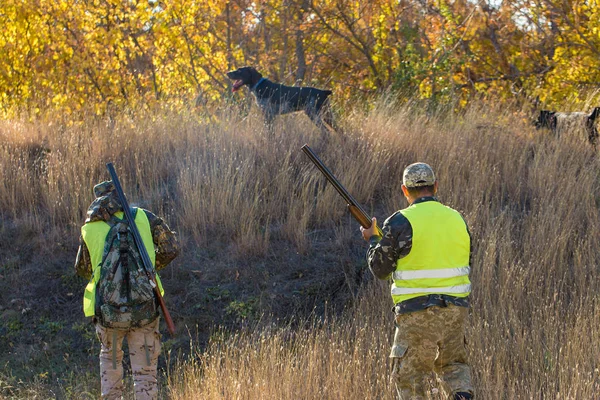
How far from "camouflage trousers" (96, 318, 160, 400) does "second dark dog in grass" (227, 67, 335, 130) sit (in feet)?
15.9

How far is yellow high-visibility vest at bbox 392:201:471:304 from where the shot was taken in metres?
4.61

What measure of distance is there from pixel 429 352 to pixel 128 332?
1.89 m

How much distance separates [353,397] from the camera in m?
5.46

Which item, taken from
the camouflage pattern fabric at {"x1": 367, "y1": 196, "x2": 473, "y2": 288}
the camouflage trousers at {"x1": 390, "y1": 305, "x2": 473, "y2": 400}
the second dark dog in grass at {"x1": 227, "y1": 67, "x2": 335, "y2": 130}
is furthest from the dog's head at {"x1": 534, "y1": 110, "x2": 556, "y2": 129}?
the camouflage pattern fabric at {"x1": 367, "y1": 196, "x2": 473, "y2": 288}

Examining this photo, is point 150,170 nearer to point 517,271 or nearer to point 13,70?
point 517,271

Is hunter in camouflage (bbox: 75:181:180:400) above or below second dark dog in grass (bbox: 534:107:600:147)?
below

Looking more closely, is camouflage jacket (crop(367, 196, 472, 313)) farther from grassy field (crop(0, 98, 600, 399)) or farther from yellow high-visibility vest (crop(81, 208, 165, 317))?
yellow high-visibility vest (crop(81, 208, 165, 317))

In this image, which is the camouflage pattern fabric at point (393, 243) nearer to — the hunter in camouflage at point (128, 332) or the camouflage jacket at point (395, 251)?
the camouflage jacket at point (395, 251)

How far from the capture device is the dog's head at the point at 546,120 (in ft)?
33.4

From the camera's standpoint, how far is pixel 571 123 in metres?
9.96

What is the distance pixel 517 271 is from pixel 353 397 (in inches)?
97.2

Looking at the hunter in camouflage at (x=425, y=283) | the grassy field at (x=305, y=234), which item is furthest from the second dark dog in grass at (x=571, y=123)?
the hunter in camouflage at (x=425, y=283)

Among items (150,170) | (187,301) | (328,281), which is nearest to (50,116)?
(150,170)

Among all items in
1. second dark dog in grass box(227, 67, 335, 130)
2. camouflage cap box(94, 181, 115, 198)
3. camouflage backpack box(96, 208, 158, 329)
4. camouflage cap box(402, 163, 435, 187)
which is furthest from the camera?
second dark dog in grass box(227, 67, 335, 130)
